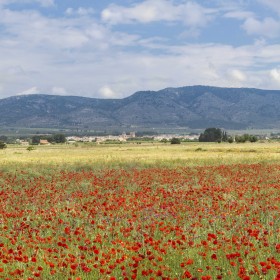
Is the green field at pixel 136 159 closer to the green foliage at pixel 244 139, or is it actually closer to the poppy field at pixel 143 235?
the poppy field at pixel 143 235

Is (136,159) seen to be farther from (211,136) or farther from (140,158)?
(211,136)

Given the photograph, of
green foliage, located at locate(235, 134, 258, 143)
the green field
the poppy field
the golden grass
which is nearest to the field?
the poppy field

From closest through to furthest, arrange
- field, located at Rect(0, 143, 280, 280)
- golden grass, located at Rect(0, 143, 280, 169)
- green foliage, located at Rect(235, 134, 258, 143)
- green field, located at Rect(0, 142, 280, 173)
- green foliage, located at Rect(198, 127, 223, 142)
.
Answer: field, located at Rect(0, 143, 280, 280)
green field, located at Rect(0, 142, 280, 173)
golden grass, located at Rect(0, 143, 280, 169)
green foliage, located at Rect(235, 134, 258, 143)
green foliage, located at Rect(198, 127, 223, 142)

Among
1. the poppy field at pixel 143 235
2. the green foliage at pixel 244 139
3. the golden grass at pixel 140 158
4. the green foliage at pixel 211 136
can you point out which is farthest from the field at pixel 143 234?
the green foliage at pixel 211 136

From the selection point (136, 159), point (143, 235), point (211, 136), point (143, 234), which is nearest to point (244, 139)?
point (211, 136)

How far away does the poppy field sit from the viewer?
7590 millimetres

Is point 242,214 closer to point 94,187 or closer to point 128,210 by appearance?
point 128,210

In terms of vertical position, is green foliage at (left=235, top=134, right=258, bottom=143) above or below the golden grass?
above

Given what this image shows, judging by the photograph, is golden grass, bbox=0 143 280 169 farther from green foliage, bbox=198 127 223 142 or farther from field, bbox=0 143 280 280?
green foliage, bbox=198 127 223 142

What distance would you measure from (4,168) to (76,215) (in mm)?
21057

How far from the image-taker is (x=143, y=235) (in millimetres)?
9977

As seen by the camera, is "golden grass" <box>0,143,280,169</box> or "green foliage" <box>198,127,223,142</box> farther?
"green foliage" <box>198,127,223,142</box>

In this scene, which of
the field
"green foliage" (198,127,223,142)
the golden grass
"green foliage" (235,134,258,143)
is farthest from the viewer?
"green foliage" (198,127,223,142)

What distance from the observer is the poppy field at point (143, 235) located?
299 inches
